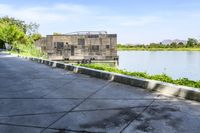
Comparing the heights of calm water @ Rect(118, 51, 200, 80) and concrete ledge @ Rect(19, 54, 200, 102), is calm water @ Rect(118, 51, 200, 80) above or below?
below

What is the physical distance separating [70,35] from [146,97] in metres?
44.8

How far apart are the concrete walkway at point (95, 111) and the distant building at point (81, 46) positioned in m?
42.4

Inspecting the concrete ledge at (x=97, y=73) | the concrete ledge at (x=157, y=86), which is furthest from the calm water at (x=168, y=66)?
the concrete ledge at (x=157, y=86)

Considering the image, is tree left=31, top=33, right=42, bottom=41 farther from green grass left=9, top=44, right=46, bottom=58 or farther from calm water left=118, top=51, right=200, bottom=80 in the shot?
green grass left=9, top=44, right=46, bottom=58

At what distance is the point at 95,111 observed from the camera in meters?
6.95

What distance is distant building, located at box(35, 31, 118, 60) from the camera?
52.1m

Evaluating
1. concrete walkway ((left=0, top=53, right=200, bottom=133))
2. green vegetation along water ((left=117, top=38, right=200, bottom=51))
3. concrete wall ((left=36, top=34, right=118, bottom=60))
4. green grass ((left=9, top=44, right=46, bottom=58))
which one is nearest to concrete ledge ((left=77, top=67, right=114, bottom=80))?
concrete walkway ((left=0, top=53, right=200, bottom=133))

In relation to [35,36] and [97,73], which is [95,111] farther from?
[35,36]

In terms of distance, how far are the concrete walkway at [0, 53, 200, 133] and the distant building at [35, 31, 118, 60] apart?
139 feet

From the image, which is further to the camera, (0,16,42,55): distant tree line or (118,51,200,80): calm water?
(0,16,42,55): distant tree line

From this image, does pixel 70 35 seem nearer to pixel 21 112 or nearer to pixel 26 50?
pixel 26 50

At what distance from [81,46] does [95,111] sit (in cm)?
4582

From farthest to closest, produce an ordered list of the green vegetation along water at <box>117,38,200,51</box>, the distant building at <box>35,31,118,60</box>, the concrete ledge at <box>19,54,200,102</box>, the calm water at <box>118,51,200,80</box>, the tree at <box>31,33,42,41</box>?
1. the green vegetation along water at <box>117,38,200,51</box>
2. the tree at <box>31,33,42,41</box>
3. the distant building at <box>35,31,118,60</box>
4. the calm water at <box>118,51,200,80</box>
5. the concrete ledge at <box>19,54,200,102</box>

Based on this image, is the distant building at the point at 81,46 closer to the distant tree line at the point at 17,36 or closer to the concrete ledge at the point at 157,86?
the distant tree line at the point at 17,36
